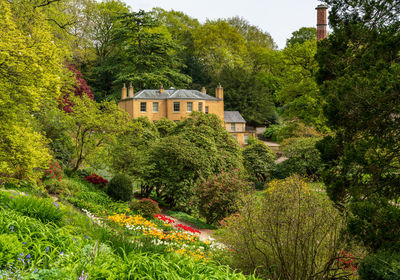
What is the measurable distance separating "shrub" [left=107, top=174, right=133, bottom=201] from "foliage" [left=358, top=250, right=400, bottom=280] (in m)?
11.9

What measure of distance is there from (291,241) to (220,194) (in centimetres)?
923

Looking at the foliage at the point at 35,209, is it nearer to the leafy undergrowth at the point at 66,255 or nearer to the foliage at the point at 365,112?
the leafy undergrowth at the point at 66,255

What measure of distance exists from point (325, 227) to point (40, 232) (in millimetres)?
5174

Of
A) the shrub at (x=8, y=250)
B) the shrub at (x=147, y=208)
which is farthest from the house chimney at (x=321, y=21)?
the shrub at (x=8, y=250)

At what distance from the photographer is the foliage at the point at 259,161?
86.7ft

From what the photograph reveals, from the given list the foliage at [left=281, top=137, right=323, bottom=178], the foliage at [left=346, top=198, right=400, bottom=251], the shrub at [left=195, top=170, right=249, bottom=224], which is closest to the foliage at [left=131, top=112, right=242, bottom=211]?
the shrub at [left=195, top=170, right=249, bottom=224]

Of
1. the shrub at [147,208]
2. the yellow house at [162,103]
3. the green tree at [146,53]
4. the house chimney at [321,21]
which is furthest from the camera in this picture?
the green tree at [146,53]

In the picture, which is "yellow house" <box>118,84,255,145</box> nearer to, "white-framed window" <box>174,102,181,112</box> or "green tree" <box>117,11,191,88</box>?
"white-framed window" <box>174,102,181,112</box>

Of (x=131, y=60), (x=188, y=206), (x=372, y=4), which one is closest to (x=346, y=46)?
(x=372, y=4)

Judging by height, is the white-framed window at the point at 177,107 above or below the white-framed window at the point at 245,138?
above

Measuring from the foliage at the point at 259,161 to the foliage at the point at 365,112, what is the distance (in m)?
18.0

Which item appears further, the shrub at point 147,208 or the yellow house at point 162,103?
the yellow house at point 162,103

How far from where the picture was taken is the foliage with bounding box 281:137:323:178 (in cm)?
2556

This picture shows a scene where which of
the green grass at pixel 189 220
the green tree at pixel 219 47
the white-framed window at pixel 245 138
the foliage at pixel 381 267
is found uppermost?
the green tree at pixel 219 47
